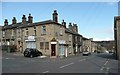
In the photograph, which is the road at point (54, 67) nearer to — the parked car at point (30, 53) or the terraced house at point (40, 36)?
the parked car at point (30, 53)

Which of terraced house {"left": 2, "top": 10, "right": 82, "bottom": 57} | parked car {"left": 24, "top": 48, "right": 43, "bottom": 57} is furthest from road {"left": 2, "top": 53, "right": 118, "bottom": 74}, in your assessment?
terraced house {"left": 2, "top": 10, "right": 82, "bottom": 57}

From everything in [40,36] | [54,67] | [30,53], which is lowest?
[54,67]

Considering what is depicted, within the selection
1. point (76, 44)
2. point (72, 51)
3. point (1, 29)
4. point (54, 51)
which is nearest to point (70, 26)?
point (76, 44)


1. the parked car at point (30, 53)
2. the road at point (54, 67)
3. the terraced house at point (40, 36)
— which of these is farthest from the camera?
the terraced house at point (40, 36)

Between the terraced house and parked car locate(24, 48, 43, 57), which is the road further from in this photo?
the terraced house

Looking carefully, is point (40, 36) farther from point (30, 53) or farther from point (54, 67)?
point (54, 67)

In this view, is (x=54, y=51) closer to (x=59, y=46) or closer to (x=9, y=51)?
(x=59, y=46)

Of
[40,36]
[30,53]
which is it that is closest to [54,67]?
[30,53]

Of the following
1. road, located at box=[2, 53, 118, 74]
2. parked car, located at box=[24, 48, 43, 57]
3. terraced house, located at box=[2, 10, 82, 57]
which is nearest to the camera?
road, located at box=[2, 53, 118, 74]

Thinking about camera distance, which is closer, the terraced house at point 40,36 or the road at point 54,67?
the road at point 54,67

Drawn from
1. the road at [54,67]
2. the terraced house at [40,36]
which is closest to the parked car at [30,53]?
the terraced house at [40,36]

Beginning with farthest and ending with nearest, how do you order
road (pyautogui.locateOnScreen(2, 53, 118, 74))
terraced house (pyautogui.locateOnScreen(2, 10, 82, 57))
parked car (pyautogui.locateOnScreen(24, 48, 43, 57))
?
terraced house (pyautogui.locateOnScreen(2, 10, 82, 57)) < parked car (pyautogui.locateOnScreen(24, 48, 43, 57)) < road (pyautogui.locateOnScreen(2, 53, 118, 74))

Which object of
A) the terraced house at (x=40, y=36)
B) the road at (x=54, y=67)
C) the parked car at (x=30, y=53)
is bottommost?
the road at (x=54, y=67)

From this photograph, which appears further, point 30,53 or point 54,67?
point 30,53
